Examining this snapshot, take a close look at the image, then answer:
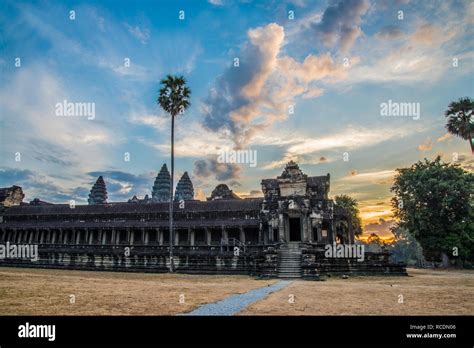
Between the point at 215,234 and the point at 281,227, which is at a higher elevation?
the point at 281,227

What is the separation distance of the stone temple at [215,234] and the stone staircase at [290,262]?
8 centimetres

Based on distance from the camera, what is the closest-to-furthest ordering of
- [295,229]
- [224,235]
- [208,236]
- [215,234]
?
[295,229] → [224,235] → [208,236] → [215,234]

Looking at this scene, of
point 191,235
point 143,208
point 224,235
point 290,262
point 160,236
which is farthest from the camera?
point 143,208

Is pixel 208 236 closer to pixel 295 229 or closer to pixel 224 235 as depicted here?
pixel 224 235

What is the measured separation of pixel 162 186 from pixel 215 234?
56392 millimetres

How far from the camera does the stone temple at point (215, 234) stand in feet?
85.3

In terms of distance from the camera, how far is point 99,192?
90000 mm

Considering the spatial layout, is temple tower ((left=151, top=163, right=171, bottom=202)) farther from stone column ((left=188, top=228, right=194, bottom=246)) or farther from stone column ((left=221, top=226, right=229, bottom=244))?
stone column ((left=221, top=226, right=229, bottom=244))

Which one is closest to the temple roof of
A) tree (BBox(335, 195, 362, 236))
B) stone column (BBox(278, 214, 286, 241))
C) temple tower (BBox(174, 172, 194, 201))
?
stone column (BBox(278, 214, 286, 241))

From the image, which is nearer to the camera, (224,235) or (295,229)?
(295,229)

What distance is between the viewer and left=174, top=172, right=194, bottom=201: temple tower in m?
89.4

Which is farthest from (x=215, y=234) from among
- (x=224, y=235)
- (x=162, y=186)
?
(x=162, y=186)

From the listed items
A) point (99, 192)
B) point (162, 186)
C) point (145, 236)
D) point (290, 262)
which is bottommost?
point (290, 262)

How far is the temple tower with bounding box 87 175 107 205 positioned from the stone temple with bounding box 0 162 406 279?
42.6m
